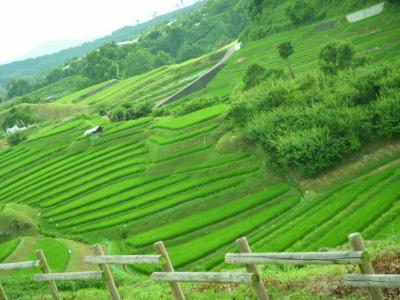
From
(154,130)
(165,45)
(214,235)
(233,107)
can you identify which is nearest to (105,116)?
(154,130)

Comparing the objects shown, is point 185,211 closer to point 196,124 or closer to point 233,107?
point 233,107

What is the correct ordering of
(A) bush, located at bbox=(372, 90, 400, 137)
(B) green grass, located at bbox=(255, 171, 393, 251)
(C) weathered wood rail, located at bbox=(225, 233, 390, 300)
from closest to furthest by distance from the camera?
1. (C) weathered wood rail, located at bbox=(225, 233, 390, 300)
2. (B) green grass, located at bbox=(255, 171, 393, 251)
3. (A) bush, located at bbox=(372, 90, 400, 137)

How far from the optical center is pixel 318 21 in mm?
87562

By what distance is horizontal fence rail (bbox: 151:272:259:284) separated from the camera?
9852 millimetres

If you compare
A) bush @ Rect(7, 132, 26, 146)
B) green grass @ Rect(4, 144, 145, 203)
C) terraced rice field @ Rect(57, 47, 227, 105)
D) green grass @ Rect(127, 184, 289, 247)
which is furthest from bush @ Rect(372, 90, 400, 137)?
terraced rice field @ Rect(57, 47, 227, 105)

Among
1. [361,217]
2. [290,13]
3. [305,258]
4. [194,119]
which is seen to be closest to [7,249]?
[194,119]

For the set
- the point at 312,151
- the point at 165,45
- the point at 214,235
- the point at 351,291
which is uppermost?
the point at 165,45

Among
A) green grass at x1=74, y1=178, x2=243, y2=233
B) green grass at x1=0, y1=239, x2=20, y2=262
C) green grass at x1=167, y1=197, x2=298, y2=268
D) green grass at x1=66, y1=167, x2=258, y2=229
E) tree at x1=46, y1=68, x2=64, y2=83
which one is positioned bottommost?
green grass at x1=167, y1=197, x2=298, y2=268

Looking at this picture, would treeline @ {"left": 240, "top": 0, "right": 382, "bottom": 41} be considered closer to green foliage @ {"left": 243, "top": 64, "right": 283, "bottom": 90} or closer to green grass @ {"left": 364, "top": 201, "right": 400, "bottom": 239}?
green foliage @ {"left": 243, "top": 64, "right": 283, "bottom": 90}

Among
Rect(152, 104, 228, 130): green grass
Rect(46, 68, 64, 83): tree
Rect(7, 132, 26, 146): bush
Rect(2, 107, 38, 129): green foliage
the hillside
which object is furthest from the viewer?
Rect(46, 68, 64, 83): tree

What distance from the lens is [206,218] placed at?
3167 cm

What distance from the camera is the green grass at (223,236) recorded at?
27094 mm

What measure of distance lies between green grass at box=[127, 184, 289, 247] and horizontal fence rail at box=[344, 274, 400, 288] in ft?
73.8

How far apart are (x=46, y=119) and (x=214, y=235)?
83577 mm
